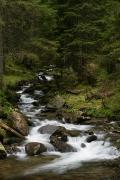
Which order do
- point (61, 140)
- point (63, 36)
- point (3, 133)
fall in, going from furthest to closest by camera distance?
1. point (63, 36)
2. point (61, 140)
3. point (3, 133)

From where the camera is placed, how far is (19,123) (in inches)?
913

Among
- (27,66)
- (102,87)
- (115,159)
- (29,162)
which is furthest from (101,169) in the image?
(27,66)

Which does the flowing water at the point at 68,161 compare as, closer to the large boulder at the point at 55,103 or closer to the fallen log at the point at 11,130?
the fallen log at the point at 11,130

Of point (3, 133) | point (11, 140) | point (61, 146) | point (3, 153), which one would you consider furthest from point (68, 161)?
point (3, 133)

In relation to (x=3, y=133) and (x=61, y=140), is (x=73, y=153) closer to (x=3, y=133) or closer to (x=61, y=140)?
(x=61, y=140)

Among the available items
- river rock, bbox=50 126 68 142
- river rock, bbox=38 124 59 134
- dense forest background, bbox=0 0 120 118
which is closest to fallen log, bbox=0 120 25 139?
river rock, bbox=38 124 59 134

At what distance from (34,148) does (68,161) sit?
6.56ft

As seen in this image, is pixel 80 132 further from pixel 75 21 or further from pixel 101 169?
pixel 75 21

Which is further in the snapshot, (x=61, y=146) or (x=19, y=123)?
(x=19, y=123)

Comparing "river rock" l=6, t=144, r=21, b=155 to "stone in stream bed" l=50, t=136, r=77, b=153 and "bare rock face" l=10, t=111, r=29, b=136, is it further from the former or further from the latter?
"bare rock face" l=10, t=111, r=29, b=136

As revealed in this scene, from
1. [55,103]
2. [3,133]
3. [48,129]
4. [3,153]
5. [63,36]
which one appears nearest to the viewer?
[3,153]

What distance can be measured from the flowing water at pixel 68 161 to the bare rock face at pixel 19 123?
0.38m

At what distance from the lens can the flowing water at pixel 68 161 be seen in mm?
16859

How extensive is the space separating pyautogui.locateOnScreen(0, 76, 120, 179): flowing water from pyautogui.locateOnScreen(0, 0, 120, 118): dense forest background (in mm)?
7285
